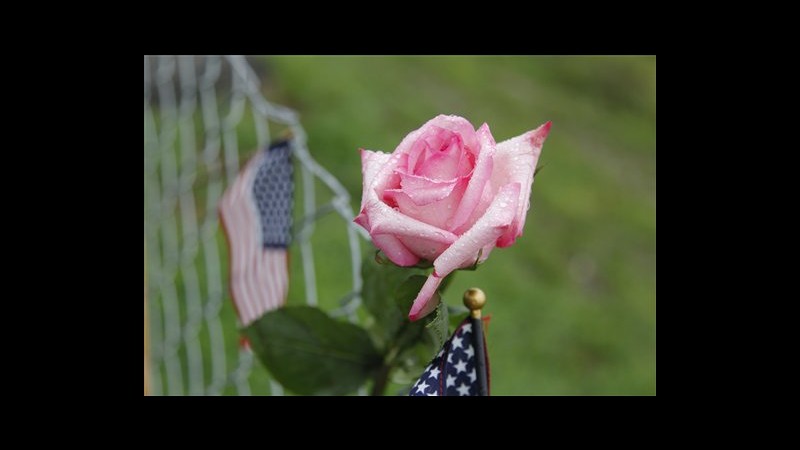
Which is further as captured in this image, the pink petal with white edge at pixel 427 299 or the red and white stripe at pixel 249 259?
the red and white stripe at pixel 249 259

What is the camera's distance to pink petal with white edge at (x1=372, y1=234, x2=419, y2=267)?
56cm

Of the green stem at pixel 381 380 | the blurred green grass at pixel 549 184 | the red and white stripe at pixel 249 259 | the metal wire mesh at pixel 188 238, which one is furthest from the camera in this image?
the blurred green grass at pixel 549 184

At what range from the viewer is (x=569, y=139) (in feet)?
12.8

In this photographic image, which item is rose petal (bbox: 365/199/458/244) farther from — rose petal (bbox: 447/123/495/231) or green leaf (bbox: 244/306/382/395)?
green leaf (bbox: 244/306/382/395)

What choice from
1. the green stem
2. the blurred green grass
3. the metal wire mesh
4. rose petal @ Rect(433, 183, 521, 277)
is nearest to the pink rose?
rose petal @ Rect(433, 183, 521, 277)

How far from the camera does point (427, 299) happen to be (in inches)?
21.6

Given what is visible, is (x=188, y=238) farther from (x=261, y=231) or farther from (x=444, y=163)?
(x=444, y=163)

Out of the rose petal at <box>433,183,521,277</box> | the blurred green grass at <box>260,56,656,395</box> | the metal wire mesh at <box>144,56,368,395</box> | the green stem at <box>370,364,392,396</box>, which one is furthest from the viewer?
the blurred green grass at <box>260,56,656,395</box>

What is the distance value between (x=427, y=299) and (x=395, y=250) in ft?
0.14

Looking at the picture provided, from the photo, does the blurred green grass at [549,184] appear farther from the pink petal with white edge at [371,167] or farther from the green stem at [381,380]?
the pink petal with white edge at [371,167]

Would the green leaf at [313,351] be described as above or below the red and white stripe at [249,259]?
below

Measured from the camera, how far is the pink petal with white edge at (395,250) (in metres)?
0.56

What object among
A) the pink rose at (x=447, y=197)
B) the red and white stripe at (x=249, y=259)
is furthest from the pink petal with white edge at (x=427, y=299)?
the red and white stripe at (x=249, y=259)

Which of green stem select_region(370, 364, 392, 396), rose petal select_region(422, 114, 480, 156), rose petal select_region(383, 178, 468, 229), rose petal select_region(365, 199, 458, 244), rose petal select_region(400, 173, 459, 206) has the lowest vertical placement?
green stem select_region(370, 364, 392, 396)
